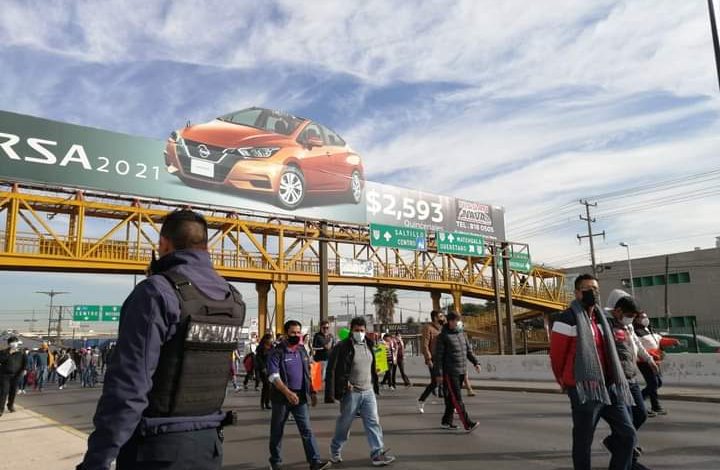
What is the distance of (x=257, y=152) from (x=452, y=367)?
806 inches

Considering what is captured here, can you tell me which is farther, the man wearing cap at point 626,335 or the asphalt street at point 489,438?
the asphalt street at point 489,438

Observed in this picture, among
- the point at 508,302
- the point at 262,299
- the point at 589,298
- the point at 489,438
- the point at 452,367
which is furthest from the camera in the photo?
the point at 262,299

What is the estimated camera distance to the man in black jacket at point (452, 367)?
8227mm

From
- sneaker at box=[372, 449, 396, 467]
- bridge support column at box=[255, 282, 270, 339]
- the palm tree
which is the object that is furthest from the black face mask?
the palm tree

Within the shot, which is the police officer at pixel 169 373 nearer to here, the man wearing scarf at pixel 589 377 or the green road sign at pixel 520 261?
the man wearing scarf at pixel 589 377

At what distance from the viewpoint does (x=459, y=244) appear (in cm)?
2798

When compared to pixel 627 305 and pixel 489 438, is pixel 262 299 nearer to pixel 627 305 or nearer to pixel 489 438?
pixel 489 438

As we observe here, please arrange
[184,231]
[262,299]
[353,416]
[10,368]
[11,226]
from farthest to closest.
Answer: [262,299] < [11,226] < [10,368] < [353,416] < [184,231]

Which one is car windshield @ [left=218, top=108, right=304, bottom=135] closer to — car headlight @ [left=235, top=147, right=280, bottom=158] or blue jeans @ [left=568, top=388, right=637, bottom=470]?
car headlight @ [left=235, top=147, right=280, bottom=158]

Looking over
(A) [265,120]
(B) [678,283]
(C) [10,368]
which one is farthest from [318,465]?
(B) [678,283]

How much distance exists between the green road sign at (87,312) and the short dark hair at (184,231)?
5022cm

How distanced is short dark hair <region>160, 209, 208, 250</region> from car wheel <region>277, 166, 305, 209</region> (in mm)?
24566

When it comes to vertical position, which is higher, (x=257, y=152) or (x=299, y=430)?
(x=257, y=152)

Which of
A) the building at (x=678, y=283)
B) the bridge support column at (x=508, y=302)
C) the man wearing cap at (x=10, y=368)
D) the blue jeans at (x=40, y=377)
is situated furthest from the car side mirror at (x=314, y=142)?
the building at (x=678, y=283)
